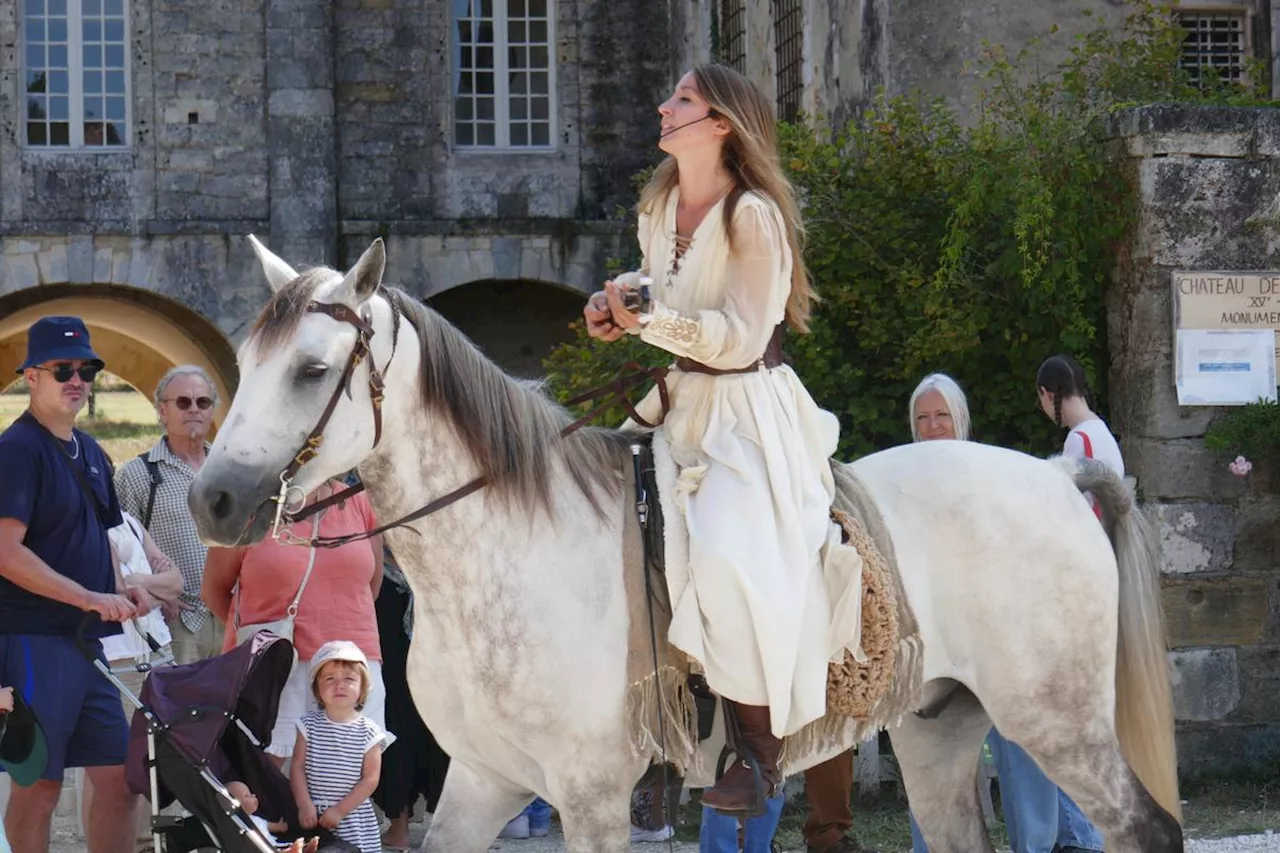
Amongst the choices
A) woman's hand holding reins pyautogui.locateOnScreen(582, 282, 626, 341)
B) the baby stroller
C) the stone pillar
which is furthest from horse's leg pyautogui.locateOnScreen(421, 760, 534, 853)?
the stone pillar

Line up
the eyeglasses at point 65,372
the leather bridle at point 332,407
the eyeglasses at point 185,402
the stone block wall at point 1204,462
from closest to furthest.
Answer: the leather bridle at point 332,407 → the eyeglasses at point 65,372 → the eyeglasses at point 185,402 → the stone block wall at point 1204,462

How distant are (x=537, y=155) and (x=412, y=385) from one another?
1385cm

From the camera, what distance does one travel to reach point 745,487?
4516mm

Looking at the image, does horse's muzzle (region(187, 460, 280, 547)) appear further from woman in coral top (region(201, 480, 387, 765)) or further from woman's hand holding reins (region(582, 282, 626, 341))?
woman in coral top (region(201, 480, 387, 765))

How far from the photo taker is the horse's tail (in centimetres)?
527

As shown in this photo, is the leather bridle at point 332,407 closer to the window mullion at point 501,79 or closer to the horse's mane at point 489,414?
the horse's mane at point 489,414


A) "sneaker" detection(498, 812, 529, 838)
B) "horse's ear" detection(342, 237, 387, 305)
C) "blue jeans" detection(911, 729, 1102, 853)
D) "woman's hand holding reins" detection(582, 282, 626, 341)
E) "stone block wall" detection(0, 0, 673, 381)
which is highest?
"stone block wall" detection(0, 0, 673, 381)

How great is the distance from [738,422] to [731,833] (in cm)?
193

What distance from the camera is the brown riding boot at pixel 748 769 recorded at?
14.6ft

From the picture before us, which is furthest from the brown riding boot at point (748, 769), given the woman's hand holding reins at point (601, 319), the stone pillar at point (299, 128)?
the stone pillar at point (299, 128)

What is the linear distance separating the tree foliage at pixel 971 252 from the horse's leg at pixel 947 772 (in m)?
3.62

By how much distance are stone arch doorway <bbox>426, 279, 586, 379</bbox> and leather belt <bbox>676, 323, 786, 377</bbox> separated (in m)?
14.1

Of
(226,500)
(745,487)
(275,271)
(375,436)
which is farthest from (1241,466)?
(226,500)

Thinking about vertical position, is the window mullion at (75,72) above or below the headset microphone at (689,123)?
above
